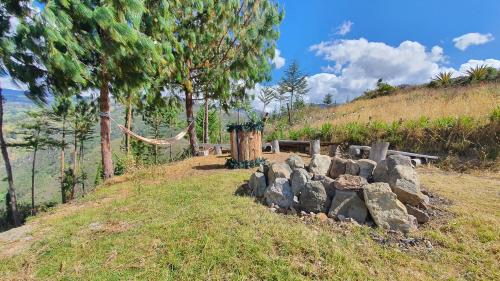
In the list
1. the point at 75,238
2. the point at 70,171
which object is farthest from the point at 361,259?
the point at 70,171

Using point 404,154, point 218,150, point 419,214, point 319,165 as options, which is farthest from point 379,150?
point 218,150

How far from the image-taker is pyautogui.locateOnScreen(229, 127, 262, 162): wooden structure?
563 centimetres

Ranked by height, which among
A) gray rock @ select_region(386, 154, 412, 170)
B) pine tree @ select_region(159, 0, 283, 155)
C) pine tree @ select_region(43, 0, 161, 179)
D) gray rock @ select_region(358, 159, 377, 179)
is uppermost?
pine tree @ select_region(159, 0, 283, 155)

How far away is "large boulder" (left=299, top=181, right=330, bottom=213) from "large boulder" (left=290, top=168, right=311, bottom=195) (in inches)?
5.5

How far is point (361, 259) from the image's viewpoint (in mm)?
1927

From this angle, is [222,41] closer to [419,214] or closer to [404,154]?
[404,154]

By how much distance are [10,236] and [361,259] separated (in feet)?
11.0

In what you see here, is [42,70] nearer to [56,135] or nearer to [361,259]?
[361,259]

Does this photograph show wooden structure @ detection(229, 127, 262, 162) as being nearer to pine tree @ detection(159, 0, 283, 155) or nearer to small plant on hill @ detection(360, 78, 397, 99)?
pine tree @ detection(159, 0, 283, 155)

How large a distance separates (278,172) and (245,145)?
7.97 ft

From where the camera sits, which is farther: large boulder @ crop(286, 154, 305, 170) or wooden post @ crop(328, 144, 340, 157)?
wooden post @ crop(328, 144, 340, 157)

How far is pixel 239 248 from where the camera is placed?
203 cm

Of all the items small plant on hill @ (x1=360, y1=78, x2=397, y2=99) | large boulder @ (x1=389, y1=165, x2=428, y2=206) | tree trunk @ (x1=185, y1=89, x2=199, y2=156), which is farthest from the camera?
small plant on hill @ (x1=360, y1=78, x2=397, y2=99)

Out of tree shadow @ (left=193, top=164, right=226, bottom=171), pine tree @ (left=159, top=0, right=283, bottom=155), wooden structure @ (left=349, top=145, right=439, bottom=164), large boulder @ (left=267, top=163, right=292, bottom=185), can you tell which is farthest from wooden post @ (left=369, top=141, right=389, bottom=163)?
pine tree @ (left=159, top=0, right=283, bottom=155)
